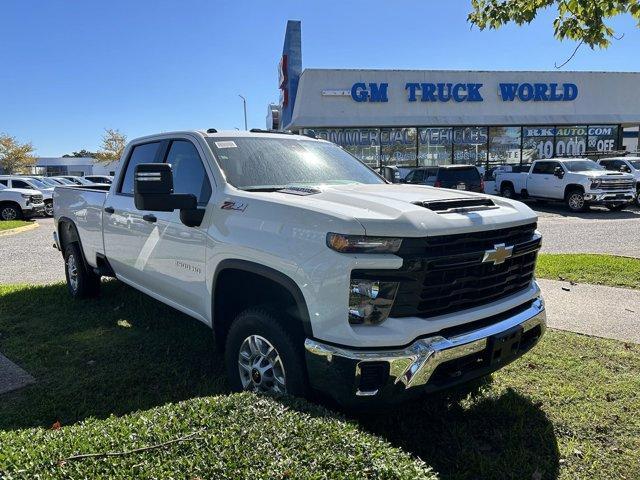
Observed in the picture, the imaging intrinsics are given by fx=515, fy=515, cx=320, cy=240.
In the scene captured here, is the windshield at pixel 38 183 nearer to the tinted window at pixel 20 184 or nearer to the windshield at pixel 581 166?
the tinted window at pixel 20 184

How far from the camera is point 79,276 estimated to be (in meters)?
6.30

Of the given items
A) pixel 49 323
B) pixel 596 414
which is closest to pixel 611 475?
pixel 596 414

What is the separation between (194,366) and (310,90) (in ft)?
70.4

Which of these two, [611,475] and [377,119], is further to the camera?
[377,119]

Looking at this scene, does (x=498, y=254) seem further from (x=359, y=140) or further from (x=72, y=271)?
(x=359, y=140)

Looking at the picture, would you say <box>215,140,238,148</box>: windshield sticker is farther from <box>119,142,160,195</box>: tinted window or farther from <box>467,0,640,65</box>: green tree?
<box>467,0,640,65</box>: green tree

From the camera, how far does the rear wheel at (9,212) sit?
18703mm

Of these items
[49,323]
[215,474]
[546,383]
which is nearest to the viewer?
[215,474]

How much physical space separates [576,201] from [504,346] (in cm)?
1645

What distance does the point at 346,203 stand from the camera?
3080 millimetres

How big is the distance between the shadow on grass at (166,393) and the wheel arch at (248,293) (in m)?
0.51

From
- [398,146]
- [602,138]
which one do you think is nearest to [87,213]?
[398,146]

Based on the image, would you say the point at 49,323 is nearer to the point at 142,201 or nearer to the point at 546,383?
the point at 142,201

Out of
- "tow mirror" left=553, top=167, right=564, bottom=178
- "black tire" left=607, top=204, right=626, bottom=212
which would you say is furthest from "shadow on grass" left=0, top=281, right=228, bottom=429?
"black tire" left=607, top=204, right=626, bottom=212
